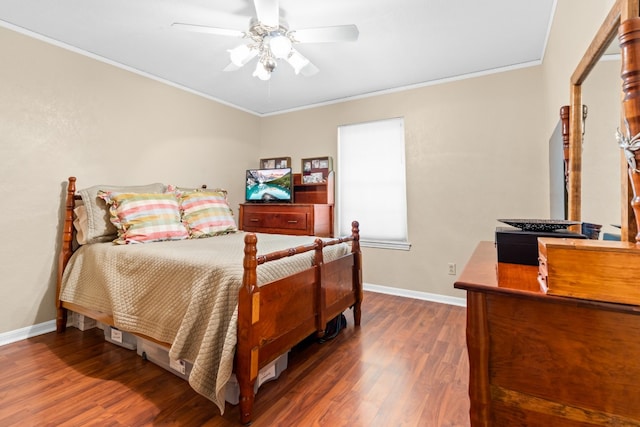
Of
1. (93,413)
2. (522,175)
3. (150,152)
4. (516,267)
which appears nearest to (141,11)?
(150,152)

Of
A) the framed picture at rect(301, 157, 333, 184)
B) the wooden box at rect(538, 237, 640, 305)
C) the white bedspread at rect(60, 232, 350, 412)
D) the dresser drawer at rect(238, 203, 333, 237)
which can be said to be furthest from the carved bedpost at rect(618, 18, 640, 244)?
the framed picture at rect(301, 157, 333, 184)

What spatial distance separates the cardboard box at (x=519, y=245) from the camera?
2.98 ft

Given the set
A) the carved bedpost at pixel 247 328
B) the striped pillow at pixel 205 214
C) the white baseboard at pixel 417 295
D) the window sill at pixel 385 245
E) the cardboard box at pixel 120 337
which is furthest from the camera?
the window sill at pixel 385 245

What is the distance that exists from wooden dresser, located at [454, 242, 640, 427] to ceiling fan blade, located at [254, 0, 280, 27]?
1817 mm

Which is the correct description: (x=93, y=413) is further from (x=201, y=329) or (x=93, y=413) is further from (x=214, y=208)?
(x=214, y=208)

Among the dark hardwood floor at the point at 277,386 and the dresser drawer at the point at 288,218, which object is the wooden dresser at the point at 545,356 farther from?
the dresser drawer at the point at 288,218

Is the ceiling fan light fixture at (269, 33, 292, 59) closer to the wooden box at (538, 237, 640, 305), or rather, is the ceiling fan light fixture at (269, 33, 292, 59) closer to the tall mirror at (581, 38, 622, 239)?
the tall mirror at (581, 38, 622, 239)

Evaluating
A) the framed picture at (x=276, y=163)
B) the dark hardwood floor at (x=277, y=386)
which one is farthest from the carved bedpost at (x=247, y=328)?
the framed picture at (x=276, y=163)

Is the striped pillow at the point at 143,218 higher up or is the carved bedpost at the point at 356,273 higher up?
the striped pillow at the point at 143,218

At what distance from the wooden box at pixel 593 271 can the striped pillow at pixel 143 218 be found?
8.46ft

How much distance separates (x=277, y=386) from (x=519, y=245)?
1511 millimetres

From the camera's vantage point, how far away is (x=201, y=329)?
156 centimetres

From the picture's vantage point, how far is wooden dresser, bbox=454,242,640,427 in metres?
0.68

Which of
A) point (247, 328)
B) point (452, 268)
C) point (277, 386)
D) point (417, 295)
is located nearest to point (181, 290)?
point (247, 328)
